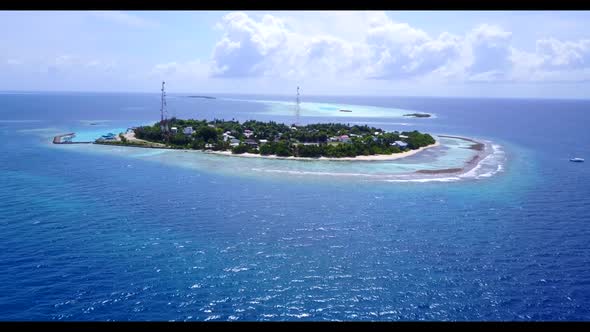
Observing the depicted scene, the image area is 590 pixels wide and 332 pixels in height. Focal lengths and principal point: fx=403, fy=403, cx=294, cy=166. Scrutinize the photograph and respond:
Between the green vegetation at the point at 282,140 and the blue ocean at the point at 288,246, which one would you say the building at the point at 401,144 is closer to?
the green vegetation at the point at 282,140

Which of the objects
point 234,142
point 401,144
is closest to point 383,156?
point 401,144

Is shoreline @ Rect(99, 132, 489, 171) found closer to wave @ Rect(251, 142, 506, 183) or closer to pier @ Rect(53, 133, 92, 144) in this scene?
wave @ Rect(251, 142, 506, 183)

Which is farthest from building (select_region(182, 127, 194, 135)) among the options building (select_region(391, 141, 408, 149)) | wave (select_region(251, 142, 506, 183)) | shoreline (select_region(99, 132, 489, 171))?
building (select_region(391, 141, 408, 149))

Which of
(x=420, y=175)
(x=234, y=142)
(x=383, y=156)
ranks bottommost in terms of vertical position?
(x=420, y=175)

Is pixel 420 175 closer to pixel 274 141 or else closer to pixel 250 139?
pixel 274 141

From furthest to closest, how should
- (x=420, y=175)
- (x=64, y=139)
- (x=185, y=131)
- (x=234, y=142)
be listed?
1. (x=185, y=131)
2. (x=64, y=139)
3. (x=234, y=142)
4. (x=420, y=175)

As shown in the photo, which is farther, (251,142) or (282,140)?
(282,140)
